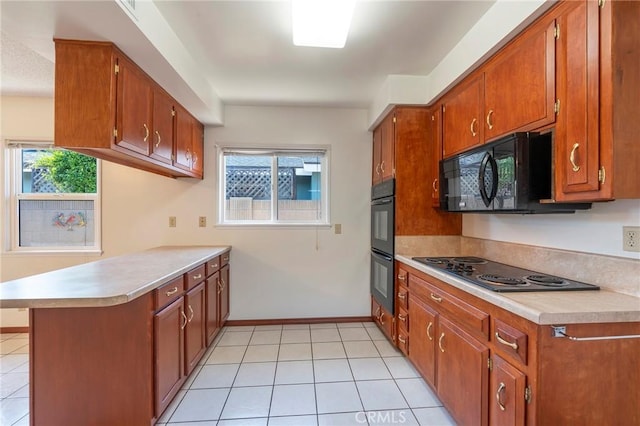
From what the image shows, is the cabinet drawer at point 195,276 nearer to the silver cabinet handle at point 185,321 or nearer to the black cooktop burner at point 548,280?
Result: the silver cabinet handle at point 185,321

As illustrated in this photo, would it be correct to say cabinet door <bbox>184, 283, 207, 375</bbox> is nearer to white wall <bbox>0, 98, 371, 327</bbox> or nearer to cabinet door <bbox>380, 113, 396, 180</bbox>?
white wall <bbox>0, 98, 371, 327</bbox>

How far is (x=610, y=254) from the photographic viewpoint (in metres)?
1.39

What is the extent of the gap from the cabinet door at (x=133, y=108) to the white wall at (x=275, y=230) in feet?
3.95

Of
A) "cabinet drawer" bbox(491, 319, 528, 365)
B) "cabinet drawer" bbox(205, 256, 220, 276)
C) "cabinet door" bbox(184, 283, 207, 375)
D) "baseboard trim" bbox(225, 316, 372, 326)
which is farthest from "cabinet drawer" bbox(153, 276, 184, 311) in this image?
"cabinet drawer" bbox(491, 319, 528, 365)

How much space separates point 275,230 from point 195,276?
3.93 ft

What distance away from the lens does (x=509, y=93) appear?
1662 mm

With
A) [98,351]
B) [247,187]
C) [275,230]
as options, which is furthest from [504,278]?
[247,187]

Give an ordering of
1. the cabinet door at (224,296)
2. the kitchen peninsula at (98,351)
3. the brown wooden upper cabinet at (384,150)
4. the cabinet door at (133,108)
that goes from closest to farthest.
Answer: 1. the kitchen peninsula at (98,351)
2. the cabinet door at (133,108)
3. the brown wooden upper cabinet at (384,150)
4. the cabinet door at (224,296)

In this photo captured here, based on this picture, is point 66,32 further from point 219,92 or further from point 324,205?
point 324,205

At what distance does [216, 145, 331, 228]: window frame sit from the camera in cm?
328

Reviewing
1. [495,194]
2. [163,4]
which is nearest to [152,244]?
[163,4]

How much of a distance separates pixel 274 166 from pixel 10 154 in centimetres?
267

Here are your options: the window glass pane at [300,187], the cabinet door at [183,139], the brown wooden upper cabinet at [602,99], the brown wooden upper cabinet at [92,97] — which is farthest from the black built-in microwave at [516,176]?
the cabinet door at [183,139]

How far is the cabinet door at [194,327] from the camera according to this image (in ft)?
6.75
